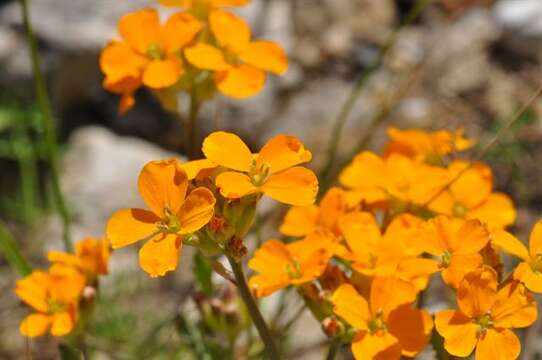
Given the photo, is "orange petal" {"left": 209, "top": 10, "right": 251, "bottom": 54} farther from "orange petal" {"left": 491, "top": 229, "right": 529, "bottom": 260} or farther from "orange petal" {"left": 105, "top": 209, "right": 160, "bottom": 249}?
"orange petal" {"left": 491, "top": 229, "right": 529, "bottom": 260}

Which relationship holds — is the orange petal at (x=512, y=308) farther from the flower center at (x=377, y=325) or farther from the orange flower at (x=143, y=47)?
the orange flower at (x=143, y=47)

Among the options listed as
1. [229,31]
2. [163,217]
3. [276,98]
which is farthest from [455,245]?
[276,98]

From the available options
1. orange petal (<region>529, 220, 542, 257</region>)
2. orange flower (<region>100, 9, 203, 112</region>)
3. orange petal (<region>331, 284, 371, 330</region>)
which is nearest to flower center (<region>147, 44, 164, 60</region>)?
orange flower (<region>100, 9, 203, 112</region>)

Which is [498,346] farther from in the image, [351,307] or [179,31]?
[179,31]

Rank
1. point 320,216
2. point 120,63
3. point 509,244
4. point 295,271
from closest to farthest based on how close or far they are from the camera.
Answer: point 509,244 < point 295,271 < point 320,216 < point 120,63

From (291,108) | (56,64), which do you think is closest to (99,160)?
(56,64)

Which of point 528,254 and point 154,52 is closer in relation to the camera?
point 528,254
